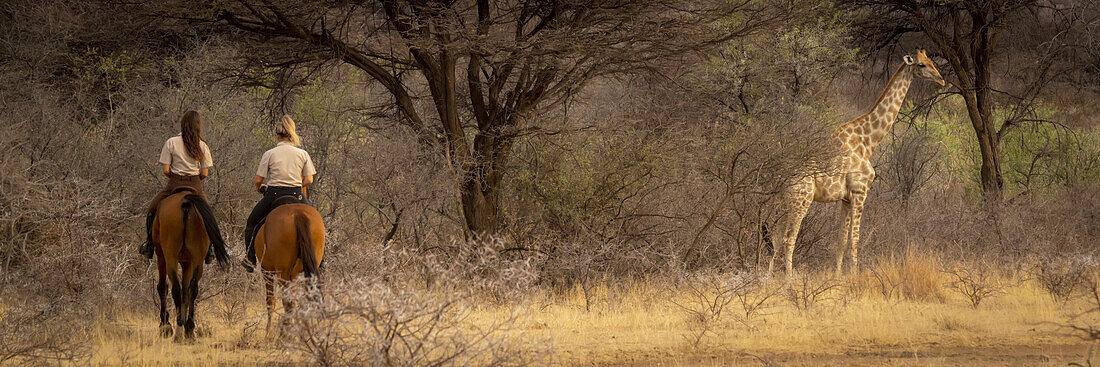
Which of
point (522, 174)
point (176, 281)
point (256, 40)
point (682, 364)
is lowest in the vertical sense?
point (682, 364)

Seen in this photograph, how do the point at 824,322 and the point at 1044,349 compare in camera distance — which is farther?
the point at 824,322

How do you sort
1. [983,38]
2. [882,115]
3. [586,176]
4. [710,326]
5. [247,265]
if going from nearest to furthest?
[247,265] < [710,326] < [586,176] < [882,115] < [983,38]

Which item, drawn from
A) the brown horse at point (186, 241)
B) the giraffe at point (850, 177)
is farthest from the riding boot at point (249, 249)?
the giraffe at point (850, 177)

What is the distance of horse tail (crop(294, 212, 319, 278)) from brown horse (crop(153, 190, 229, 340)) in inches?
33.5

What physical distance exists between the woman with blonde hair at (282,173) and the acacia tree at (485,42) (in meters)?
2.34

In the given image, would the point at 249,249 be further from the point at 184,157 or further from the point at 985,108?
the point at 985,108

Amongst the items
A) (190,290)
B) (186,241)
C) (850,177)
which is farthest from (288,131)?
(850,177)

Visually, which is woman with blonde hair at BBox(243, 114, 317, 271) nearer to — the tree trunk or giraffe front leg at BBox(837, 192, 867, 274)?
giraffe front leg at BBox(837, 192, 867, 274)

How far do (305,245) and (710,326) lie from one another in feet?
11.6

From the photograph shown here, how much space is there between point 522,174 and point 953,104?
74.5 feet

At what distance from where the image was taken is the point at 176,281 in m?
7.59

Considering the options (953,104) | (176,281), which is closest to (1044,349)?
(176,281)

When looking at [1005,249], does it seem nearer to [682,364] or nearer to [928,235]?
[928,235]

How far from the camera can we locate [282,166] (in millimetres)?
7309
